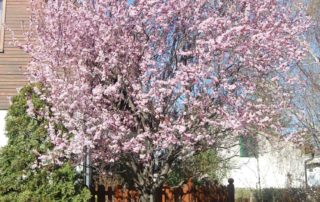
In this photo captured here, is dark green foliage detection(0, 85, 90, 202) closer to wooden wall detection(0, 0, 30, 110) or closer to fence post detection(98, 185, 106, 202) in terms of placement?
fence post detection(98, 185, 106, 202)

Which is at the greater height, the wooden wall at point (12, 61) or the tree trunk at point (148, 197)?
the wooden wall at point (12, 61)

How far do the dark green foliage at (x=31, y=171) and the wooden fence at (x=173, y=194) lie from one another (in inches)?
25.3

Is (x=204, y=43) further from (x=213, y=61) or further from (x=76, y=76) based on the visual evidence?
(x=76, y=76)

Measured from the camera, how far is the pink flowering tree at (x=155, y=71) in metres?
5.76

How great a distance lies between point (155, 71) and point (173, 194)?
2.72 meters

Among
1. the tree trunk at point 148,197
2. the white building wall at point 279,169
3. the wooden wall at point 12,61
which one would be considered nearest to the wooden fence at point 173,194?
the tree trunk at point 148,197

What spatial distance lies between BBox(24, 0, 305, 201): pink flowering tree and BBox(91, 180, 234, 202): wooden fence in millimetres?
966

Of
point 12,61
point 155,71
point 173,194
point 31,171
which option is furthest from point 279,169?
point 155,71

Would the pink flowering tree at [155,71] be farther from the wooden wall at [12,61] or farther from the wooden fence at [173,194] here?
the wooden wall at [12,61]

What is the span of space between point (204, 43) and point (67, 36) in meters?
1.78

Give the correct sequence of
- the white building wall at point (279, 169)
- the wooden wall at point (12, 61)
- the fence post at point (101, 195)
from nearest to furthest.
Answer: the fence post at point (101, 195)
the wooden wall at point (12, 61)
the white building wall at point (279, 169)

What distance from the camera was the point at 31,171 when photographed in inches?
264

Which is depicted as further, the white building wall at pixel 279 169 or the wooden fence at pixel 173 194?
the white building wall at pixel 279 169

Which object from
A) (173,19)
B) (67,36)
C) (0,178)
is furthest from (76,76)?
(0,178)
